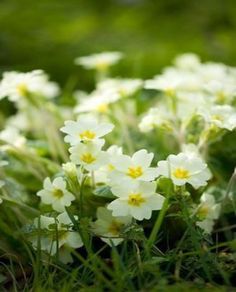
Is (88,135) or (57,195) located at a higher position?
(88,135)

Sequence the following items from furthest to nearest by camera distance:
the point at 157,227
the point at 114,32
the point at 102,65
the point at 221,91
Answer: the point at 114,32
the point at 102,65
the point at 221,91
the point at 157,227

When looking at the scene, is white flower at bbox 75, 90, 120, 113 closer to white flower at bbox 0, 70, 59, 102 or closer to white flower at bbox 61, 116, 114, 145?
white flower at bbox 0, 70, 59, 102

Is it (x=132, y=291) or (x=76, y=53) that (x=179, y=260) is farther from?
(x=76, y=53)

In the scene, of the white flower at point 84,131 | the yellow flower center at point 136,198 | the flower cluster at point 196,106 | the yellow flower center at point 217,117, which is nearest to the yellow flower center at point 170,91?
the flower cluster at point 196,106

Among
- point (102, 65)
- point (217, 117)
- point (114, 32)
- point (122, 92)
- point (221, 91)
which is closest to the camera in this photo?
point (217, 117)

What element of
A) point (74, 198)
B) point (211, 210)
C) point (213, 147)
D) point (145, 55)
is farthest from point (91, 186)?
point (145, 55)

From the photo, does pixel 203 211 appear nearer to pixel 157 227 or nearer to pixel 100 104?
pixel 157 227

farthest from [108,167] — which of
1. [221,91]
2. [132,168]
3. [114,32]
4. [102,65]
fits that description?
[114,32]
